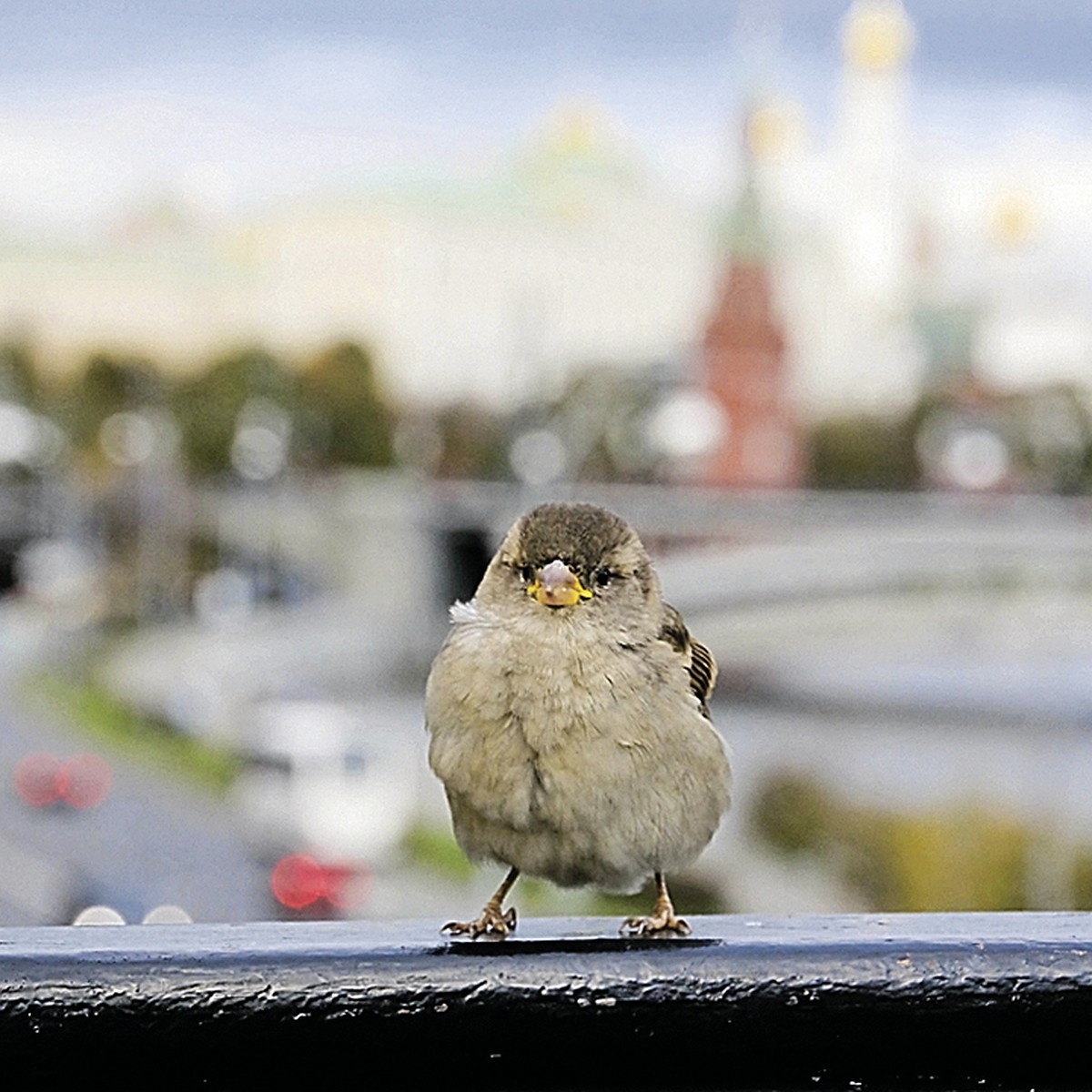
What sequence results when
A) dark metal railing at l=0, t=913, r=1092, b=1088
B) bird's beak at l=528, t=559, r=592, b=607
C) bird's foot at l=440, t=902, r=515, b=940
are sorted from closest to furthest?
dark metal railing at l=0, t=913, r=1092, b=1088
bird's foot at l=440, t=902, r=515, b=940
bird's beak at l=528, t=559, r=592, b=607

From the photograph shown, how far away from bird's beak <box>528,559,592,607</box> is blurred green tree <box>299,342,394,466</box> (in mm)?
37879

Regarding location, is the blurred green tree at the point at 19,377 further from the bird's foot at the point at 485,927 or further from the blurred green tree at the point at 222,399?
the bird's foot at the point at 485,927

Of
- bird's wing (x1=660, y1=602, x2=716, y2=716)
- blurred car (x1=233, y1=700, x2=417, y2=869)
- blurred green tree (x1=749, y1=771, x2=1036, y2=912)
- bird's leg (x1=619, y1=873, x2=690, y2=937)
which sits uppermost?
bird's wing (x1=660, y1=602, x2=716, y2=716)

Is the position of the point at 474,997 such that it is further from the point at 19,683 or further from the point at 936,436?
the point at 936,436

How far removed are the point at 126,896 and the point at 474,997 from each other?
595 inches

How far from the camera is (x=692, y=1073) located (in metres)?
1.11

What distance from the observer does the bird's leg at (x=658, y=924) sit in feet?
4.04

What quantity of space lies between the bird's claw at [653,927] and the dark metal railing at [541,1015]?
0.08 m

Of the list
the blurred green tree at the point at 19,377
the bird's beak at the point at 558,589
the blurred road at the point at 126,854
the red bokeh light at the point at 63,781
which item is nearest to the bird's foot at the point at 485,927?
the bird's beak at the point at 558,589

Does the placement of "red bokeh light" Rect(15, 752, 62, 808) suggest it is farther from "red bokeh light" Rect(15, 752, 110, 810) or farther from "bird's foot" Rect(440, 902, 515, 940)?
"bird's foot" Rect(440, 902, 515, 940)

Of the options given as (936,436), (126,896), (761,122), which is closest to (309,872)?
(126,896)

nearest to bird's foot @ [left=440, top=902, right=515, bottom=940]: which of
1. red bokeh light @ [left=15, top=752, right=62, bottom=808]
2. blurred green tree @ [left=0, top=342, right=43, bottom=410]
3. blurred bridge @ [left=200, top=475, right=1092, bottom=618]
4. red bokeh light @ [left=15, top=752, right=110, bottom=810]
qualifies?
red bokeh light @ [left=15, top=752, right=110, bottom=810]

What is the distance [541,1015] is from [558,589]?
98cm

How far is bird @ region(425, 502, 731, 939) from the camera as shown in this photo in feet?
6.43
